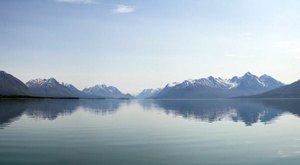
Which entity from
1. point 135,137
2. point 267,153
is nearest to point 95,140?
point 135,137

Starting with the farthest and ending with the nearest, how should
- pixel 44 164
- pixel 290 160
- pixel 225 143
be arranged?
pixel 225 143
pixel 290 160
pixel 44 164

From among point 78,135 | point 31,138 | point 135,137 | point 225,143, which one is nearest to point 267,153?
point 225,143

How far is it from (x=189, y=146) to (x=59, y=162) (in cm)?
1492

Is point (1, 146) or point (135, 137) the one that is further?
point (135, 137)

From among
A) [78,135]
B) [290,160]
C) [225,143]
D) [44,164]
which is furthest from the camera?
[78,135]

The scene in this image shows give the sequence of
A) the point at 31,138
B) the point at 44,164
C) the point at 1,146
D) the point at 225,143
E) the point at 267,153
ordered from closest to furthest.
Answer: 1. the point at 44,164
2. the point at 267,153
3. the point at 1,146
4. the point at 225,143
5. the point at 31,138

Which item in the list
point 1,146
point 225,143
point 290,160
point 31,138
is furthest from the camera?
point 31,138

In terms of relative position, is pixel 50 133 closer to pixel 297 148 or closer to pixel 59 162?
pixel 59 162

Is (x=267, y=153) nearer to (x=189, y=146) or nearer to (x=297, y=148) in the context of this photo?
(x=297, y=148)

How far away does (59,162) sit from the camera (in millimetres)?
27516

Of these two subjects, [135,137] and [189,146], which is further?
[135,137]

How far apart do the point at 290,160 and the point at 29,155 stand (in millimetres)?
22799

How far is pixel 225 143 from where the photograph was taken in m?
39.3

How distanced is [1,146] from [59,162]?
1107 cm
